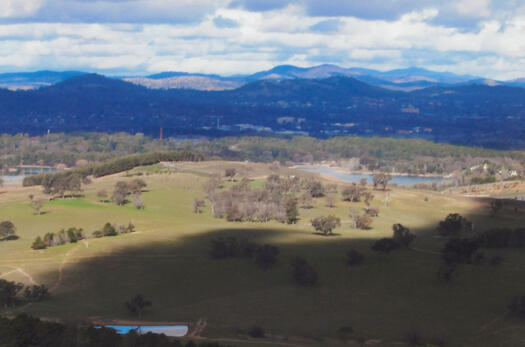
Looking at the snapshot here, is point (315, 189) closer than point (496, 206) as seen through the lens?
No

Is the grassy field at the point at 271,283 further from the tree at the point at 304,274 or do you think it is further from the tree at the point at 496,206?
the tree at the point at 496,206

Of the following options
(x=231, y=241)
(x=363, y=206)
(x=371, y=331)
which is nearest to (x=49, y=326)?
(x=371, y=331)

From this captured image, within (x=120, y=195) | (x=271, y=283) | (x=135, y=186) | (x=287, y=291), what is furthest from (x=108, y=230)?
(x=135, y=186)

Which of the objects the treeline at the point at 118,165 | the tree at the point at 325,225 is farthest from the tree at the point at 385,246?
the treeline at the point at 118,165

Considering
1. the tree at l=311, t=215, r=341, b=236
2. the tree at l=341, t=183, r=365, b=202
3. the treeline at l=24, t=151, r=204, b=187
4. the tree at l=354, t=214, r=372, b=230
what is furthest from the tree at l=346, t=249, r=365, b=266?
the treeline at l=24, t=151, r=204, b=187

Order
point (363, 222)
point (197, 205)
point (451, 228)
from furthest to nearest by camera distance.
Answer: point (197, 205) → point (363, 222) → point (451, 228)

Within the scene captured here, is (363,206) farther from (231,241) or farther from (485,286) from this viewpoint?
(485,286)

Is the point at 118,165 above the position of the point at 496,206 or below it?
above

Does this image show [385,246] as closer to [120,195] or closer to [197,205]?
[197,205]
